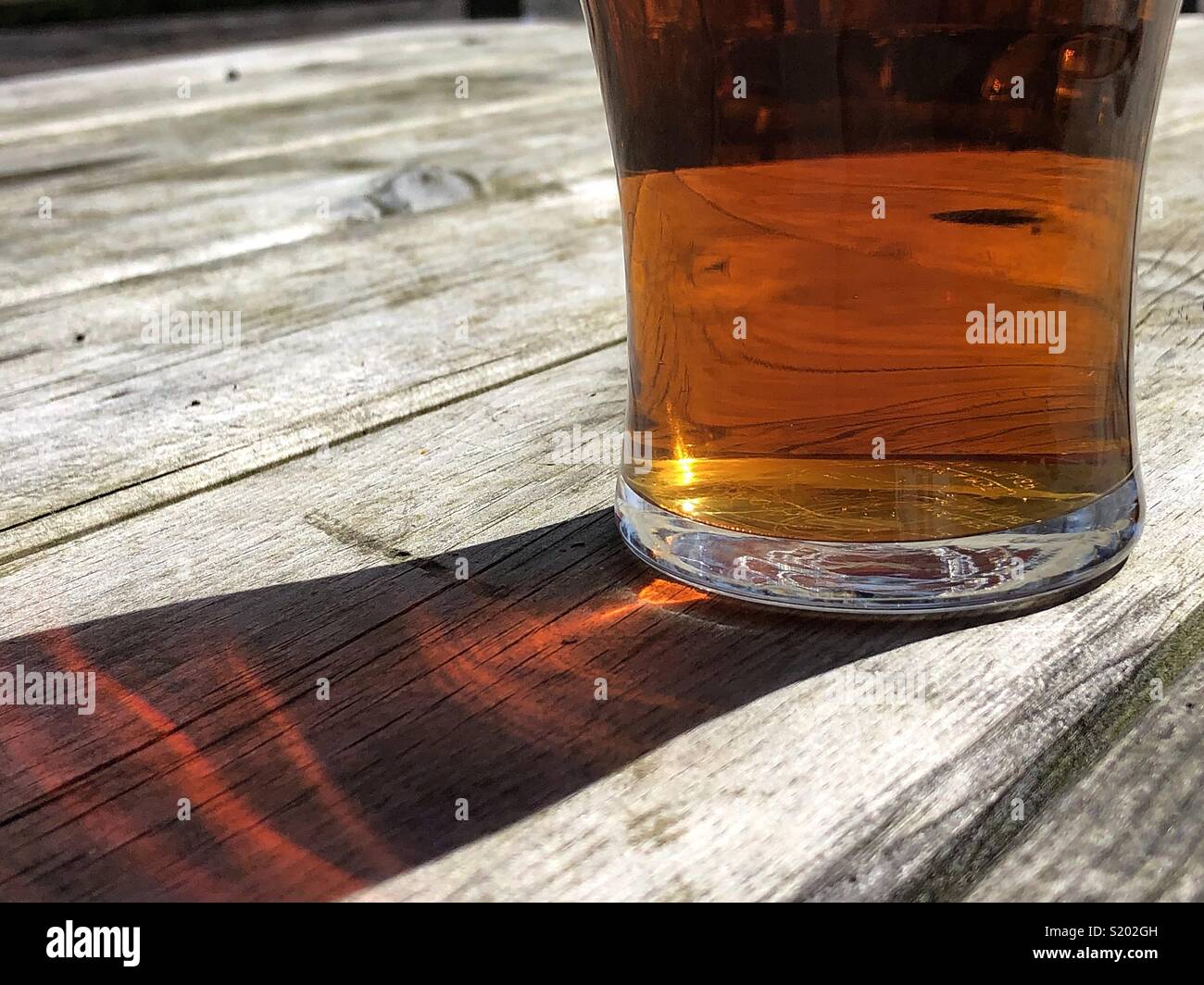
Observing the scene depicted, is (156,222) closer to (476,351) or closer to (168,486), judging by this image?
(476,351)

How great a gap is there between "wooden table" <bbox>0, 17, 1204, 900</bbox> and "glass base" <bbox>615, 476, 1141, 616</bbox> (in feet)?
0.04

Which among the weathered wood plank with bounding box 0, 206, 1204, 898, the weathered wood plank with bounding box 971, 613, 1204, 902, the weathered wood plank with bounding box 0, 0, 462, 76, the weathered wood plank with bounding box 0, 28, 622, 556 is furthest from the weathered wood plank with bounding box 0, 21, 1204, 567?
the weathered wood plank with bounding box 0, 0, 462, 76

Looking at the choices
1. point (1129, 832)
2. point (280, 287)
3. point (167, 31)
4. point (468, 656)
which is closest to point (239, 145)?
point (280, 287)

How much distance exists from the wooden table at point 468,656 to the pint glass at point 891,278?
3 centimetres

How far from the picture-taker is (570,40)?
286 centimetres

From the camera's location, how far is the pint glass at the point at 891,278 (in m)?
0.59

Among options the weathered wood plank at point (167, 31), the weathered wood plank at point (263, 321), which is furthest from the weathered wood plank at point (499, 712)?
the weathered wood plank at point (167, 31)

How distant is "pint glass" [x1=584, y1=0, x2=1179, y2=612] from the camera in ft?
1.92

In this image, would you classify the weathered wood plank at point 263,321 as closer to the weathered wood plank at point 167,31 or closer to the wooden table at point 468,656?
the wooden table at point 468,656

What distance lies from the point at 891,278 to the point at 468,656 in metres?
0.25

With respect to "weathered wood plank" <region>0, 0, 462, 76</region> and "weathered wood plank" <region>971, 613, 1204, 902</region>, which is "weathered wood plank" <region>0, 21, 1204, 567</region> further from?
"weathered wood plank" <region>0, 0, 462, 76</region>

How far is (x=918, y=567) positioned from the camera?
2.03 ft
